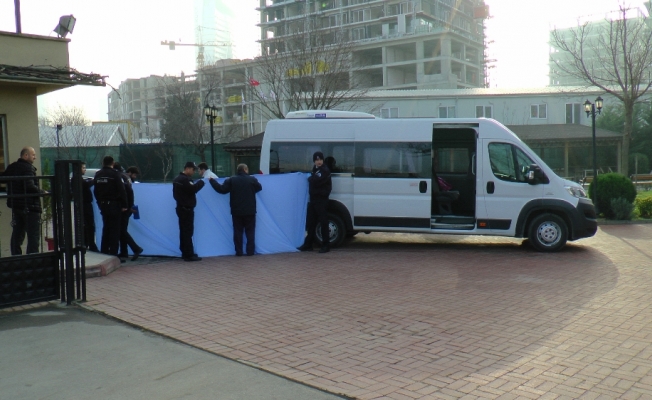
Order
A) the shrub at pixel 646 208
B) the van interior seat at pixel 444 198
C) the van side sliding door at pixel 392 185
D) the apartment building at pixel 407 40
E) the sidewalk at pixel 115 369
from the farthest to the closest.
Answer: the apartment building at pixel 407 40, the shrub at pixel 646 208, the van interior seat at pixel 444 198, the van side sliding door at pixel 392 185, the sidewalk at pixel 115 369

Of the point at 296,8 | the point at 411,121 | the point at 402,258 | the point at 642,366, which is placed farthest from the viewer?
the point at 296,8

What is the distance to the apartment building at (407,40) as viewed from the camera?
76.1m

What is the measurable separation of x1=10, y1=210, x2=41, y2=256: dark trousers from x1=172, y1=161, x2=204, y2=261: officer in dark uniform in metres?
2.85

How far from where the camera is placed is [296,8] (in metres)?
93.4

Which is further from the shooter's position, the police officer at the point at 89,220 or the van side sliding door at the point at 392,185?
the van side sliding door at the point at 392,185

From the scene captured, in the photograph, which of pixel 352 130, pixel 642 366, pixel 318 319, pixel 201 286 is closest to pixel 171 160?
pixel 352 130

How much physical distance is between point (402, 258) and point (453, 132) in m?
3.08

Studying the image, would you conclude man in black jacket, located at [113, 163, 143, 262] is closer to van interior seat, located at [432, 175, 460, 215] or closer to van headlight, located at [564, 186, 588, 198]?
van interior seat, located at [432, 175, 460, 215]

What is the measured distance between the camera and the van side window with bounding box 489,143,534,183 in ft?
39.2

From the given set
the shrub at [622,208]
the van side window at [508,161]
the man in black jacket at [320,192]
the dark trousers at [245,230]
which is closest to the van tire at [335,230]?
the man in black jacket at [320,192]

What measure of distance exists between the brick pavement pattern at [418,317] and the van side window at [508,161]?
1.57 meters

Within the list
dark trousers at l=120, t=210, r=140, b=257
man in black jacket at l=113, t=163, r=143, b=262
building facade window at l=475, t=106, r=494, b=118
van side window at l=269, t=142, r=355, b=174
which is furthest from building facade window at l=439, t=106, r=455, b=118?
dark trousers at l=120, t=210, r=140, b=257

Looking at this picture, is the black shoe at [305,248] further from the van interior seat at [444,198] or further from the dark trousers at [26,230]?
the dark trousers at [26,230]

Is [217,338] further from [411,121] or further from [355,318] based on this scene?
[411,121]
